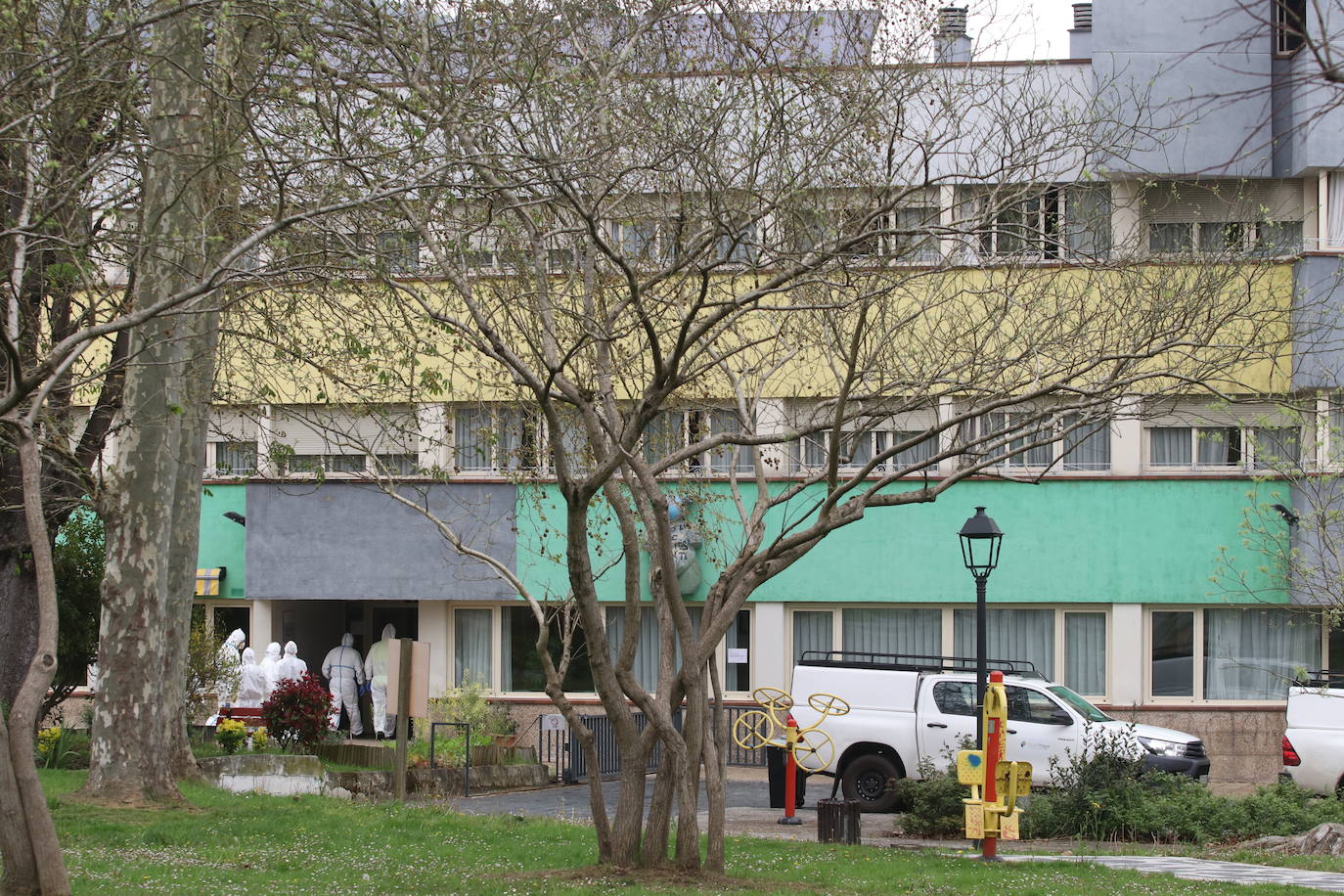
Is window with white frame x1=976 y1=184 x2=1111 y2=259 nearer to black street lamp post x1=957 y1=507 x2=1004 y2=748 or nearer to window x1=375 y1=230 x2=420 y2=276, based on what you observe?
black street lamp post x1=957 y1=507 x2=1004 y2=748

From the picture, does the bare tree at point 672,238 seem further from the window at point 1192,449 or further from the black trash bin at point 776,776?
the window at point 1192,449

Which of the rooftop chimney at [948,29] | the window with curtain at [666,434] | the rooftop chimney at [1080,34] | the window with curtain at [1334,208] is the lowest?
the window with curtain at [666,434]

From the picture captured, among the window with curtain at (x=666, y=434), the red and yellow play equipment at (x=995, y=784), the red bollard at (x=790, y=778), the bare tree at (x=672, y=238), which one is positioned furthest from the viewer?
the red bollard at (x=790, y=778)

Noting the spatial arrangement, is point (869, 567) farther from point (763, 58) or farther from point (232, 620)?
point (763, 58)

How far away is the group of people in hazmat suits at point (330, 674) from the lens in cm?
2447

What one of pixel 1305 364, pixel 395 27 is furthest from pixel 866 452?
pixel 395 27

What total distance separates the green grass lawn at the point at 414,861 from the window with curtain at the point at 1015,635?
12.4 m

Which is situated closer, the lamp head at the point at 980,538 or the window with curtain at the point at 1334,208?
the lamp head at the point at 980,538

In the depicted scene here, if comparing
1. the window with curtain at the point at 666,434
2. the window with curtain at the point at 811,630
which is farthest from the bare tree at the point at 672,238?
the window with curtain at the point at 811,630

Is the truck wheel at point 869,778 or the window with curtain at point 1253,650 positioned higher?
the window with curtain at point 1253,650

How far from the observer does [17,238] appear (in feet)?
34.5

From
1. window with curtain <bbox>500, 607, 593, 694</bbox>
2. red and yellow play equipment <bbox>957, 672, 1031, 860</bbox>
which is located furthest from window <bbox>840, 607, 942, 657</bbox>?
red and yellow play equipment <bbox>957, 672, 1031, 860</bbox>

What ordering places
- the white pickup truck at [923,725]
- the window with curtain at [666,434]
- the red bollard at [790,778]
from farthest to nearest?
the white pickup truck at [923,725]
the red bollard at [790,778]
the window with curtain at [666,434]

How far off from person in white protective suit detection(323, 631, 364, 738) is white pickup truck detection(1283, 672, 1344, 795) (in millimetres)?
15789
